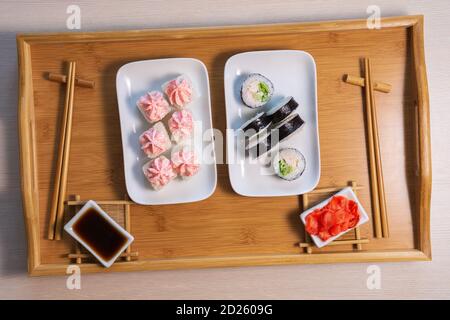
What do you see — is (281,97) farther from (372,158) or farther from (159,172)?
(159,172)

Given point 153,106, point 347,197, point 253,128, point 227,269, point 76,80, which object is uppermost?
point 76,80

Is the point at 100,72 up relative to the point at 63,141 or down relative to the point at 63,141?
up

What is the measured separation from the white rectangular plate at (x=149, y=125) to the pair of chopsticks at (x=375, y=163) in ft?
3.04

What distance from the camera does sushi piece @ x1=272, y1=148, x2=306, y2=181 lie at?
2199 millimetres

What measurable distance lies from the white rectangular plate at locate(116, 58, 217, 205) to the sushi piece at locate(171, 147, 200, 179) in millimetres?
48

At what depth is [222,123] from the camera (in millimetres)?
2273

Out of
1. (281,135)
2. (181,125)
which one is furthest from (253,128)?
(181,125)

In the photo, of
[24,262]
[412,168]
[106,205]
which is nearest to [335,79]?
[412,168]

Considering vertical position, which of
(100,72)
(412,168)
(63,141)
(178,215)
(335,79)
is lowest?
(178,215)

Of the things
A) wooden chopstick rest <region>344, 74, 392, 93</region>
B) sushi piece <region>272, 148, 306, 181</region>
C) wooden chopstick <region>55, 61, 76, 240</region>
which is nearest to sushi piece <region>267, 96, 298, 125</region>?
sushi piece <region>272, 148, 306, 181</region>

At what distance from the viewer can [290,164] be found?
2.20 metres

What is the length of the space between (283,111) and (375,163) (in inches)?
25.1

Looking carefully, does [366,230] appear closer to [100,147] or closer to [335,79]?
[335,79]

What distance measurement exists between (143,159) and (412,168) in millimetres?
1598
